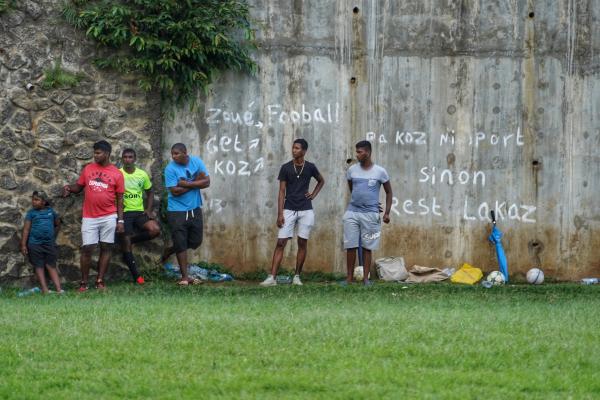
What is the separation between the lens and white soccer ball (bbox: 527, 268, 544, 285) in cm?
1538

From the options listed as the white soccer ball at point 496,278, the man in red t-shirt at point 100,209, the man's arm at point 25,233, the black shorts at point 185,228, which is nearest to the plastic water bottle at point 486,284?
the white soccer ball at point 496,278

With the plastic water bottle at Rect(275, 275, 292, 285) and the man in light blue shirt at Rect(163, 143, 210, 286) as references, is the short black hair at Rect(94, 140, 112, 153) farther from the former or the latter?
the plastic water bottle at Rect(275, 275, 292, 285)

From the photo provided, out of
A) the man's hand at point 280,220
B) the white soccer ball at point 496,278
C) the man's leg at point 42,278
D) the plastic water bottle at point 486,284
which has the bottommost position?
the plastic water bottle at point 486,284

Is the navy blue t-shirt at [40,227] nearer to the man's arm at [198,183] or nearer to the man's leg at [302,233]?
the man's arm at [198,183]

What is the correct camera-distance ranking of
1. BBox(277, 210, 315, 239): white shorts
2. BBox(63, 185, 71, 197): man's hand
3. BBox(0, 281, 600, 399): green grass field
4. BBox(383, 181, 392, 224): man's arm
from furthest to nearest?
BBox(277, 210, 315, 239): white shorts, BBox(383, 181, 392, 224): man's arm, BBox(63, 185, 71, 197): man's hand, BBox(0, 281, 600, 399): green grass field

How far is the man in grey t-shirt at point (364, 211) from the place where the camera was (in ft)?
47.9

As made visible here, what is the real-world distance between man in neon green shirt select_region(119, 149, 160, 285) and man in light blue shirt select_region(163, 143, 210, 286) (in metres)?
0.28

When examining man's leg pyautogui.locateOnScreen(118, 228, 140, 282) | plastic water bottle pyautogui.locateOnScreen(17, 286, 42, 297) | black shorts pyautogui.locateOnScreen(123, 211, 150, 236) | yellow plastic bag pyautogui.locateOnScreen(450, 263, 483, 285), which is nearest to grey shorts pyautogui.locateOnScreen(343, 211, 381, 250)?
yellow plastic bag pyautogui.locateOnScreen(450, 263, 483, 285)

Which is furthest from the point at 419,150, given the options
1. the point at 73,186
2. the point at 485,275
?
the point at 73,186

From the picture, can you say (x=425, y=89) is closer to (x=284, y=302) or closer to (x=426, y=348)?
(x=284, y=302)

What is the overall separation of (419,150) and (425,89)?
33.4 inches

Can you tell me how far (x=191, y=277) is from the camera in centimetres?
1513

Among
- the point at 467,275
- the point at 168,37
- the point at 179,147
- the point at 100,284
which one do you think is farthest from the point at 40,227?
the point at 467,275

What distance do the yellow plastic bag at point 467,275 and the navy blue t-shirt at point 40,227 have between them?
536cm
